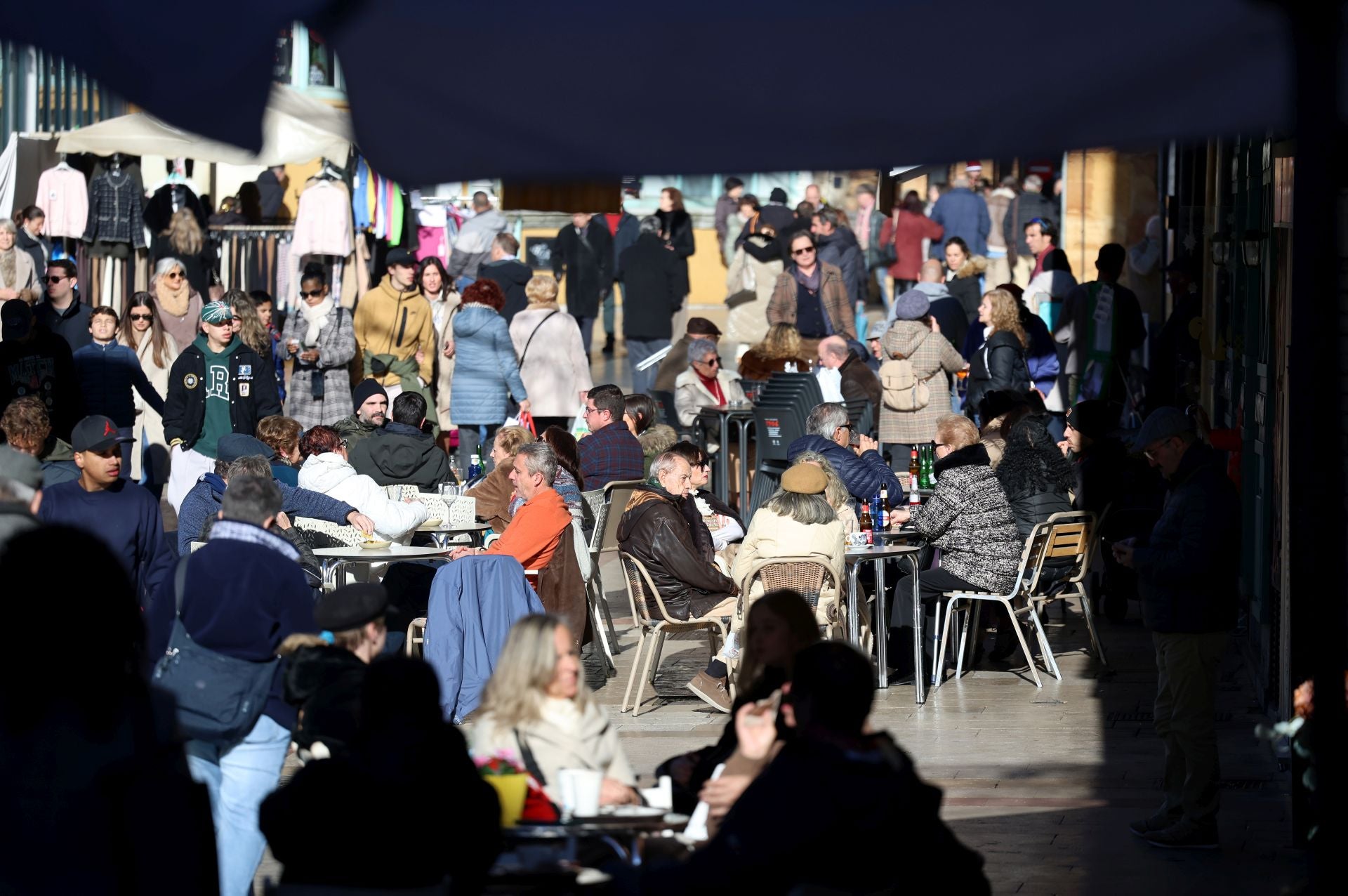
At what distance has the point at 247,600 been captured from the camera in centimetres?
623

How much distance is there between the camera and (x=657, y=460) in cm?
1093

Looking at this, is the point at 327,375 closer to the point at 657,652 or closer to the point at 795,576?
the point at 657,652

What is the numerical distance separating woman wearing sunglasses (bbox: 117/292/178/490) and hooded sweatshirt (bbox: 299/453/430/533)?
554 centimetres

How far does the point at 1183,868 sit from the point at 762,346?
10484 mm

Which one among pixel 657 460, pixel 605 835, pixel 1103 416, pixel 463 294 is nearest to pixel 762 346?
pixel 463 294

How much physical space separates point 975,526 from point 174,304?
28.5 ft

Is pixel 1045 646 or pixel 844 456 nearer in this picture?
pixel 1045 646

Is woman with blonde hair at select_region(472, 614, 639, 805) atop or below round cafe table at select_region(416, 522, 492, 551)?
below

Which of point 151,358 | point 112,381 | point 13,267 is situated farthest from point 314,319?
point 13,267

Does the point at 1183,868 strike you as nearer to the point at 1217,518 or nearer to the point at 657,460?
the point at 1217,518

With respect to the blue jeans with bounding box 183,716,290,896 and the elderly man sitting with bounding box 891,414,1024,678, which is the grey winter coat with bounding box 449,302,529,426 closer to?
the elderly man sitting with bounding box 891,414,1024,678

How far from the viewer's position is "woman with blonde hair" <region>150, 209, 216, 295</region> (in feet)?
72.7

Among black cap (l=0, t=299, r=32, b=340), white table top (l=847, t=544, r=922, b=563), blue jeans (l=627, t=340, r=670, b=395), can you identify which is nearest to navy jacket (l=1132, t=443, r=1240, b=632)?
white table top (l=847, t=544, r=922, b=563)

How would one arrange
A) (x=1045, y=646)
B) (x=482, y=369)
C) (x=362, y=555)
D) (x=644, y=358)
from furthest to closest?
(x=644, y=358) < (x=482, y=369) < (x=1045, y=646) < (x=362, y=555)
